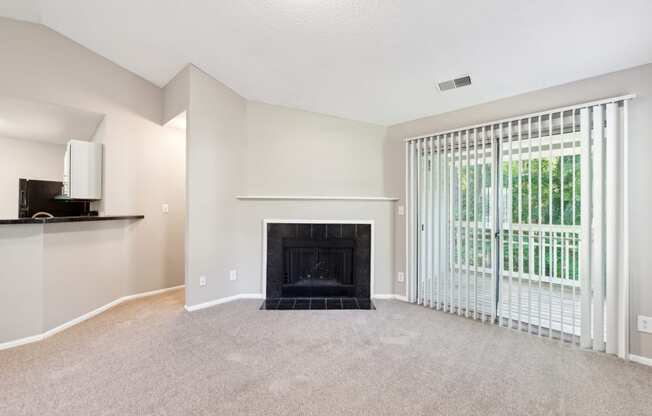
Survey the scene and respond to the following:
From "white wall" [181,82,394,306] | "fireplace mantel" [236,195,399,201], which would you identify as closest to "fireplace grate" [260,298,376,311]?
"white wall" [181,82,394,306]

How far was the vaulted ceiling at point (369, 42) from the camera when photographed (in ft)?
6.58

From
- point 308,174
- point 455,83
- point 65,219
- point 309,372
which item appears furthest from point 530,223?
point 65,219

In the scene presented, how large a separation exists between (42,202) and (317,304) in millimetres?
4285

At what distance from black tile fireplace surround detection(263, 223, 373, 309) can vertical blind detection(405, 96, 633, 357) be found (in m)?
0.64

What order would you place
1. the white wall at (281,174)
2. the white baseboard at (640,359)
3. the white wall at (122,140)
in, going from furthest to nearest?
the white wall at (281,174) → the white wall at (122,140) → the white baseboard at (640,359)

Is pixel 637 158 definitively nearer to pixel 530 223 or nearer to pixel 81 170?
pixel 530 223

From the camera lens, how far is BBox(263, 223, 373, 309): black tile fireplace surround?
3.72 metres

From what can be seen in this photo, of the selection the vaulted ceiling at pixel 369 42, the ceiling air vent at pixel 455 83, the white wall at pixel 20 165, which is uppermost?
the vaulted ceiling at pixel 369 42

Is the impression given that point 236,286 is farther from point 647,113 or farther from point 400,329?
point 647,113

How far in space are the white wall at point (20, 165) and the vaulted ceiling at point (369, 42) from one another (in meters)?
2.89

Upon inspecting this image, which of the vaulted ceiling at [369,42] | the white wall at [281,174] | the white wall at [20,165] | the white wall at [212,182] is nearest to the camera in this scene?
the vaulted ceiling at [369,42]

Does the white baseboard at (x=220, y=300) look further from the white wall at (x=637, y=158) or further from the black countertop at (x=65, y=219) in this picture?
the white wall at (x=637, y=158)

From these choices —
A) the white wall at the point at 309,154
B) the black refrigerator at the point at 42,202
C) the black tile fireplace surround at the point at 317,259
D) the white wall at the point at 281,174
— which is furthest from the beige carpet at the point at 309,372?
the black refrigerator at the point at 42,202

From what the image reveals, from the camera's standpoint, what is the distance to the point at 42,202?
4262mm
